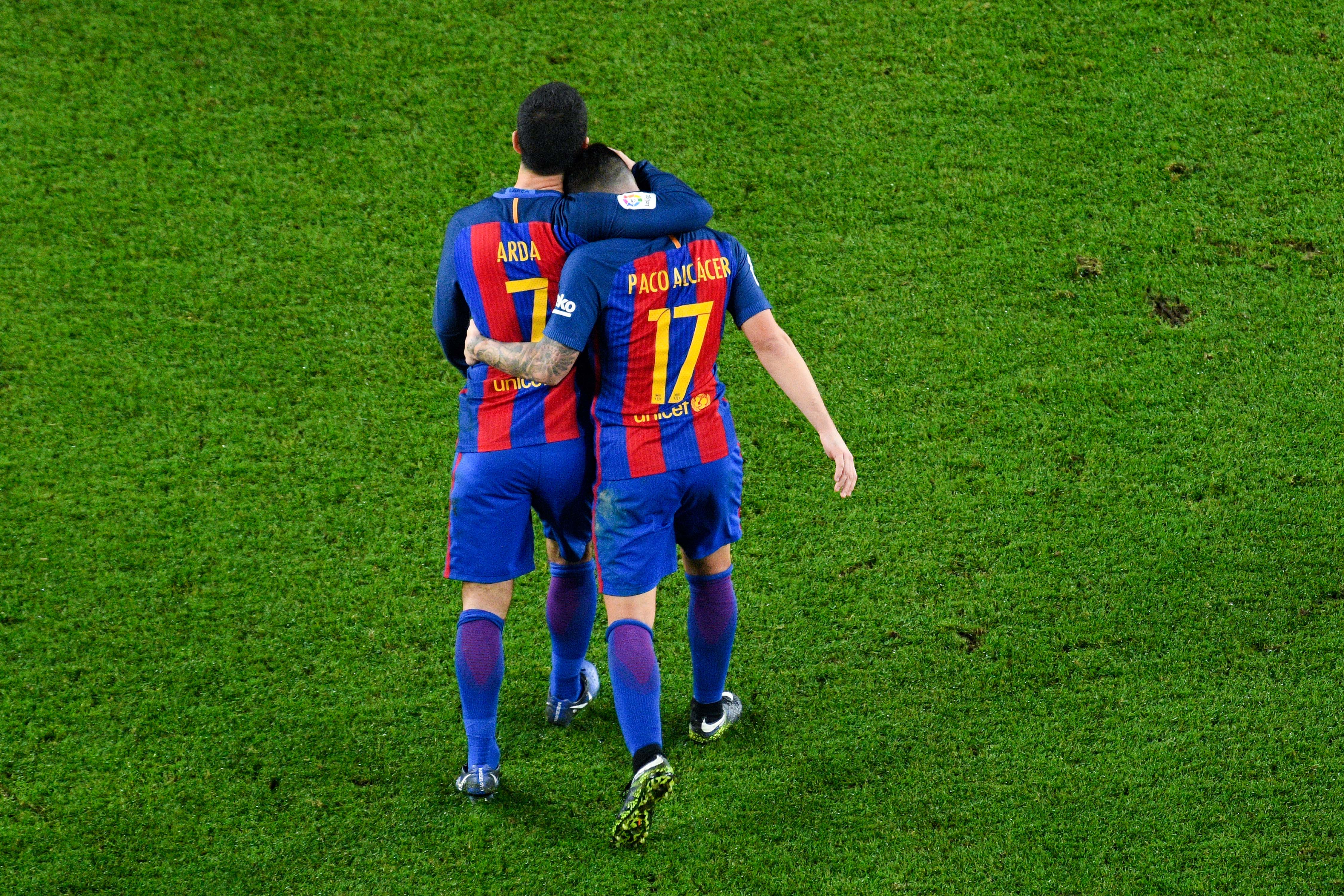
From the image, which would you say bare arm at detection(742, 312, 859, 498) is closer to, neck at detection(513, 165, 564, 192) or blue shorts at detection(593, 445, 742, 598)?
blue shorts at detection(593, 445, 742, 598)

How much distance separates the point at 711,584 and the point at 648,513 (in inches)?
16.4

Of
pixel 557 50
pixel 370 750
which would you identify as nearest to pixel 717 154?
pixel 557 50

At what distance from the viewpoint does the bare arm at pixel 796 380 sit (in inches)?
127

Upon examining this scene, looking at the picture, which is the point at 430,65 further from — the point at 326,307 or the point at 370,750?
the point at 370,750

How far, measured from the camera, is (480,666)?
3.36m

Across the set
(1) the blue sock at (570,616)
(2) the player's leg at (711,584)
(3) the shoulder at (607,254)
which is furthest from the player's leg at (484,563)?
(3) the shoulder at (607,254)

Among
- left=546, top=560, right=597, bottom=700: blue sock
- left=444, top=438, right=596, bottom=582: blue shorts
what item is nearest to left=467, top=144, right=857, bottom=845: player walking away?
left=444, top=438, right=596, bottom=582: blue shorts

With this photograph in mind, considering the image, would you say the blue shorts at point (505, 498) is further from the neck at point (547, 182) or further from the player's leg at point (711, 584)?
the neck at point (547, 182)

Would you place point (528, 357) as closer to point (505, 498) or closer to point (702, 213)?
point (505, 498)

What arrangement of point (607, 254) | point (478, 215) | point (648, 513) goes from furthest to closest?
point (648, 513)
point (478, 215)
point (607, 254)

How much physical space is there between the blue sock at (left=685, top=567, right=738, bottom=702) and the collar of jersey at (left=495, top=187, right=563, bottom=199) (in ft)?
3.89

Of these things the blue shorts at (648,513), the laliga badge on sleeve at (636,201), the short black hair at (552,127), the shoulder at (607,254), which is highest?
the short black hair at (552,127)

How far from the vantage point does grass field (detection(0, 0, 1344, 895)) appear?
3.52 metres

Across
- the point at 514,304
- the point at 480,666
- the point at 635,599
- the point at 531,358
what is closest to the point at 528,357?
the point at 531,358
